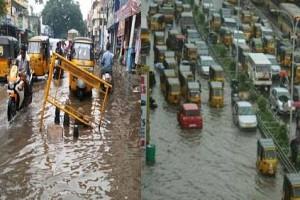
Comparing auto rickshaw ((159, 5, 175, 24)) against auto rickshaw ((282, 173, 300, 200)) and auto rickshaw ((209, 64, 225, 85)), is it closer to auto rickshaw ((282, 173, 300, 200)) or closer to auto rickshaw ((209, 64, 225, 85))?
auto rickshaw ((209, 64, 225, 85))

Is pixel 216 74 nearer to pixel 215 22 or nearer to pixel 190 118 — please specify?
pixel 190 118

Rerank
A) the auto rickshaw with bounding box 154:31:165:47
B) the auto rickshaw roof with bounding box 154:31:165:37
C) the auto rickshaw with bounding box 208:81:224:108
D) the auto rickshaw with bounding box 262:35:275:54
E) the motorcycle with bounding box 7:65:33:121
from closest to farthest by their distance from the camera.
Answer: the motorcycle with bounding box 7:65:33:121, the auto rickshaw with bounding box 208:81:224:108, the auto rickshaw with bounding box 154:31:165:47, the auto rickshaw with bounding box 262:35:275:54, the auto rickshaw roof with bounding box 154:31:165:37

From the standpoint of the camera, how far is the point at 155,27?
54219 mm

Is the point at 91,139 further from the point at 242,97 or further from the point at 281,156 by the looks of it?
the point at 242,97

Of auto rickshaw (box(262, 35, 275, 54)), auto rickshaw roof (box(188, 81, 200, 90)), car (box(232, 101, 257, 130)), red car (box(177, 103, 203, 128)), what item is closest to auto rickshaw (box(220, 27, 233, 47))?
auto rickshaw (box(262, 35, 275, 54))

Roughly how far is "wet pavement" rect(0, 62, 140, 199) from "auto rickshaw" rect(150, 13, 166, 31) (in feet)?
115

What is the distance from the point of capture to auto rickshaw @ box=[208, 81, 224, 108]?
3672 cm

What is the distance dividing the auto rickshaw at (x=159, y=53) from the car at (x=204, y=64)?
3.03 m

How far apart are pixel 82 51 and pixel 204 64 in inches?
864

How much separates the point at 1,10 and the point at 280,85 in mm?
20985

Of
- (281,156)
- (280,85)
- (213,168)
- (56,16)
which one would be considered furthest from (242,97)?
(56,16)

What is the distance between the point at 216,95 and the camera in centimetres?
3684

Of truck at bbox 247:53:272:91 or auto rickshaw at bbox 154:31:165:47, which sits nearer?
truck at bbox 247:53:272:91

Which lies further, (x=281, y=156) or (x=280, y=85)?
(x=280, y=85)
